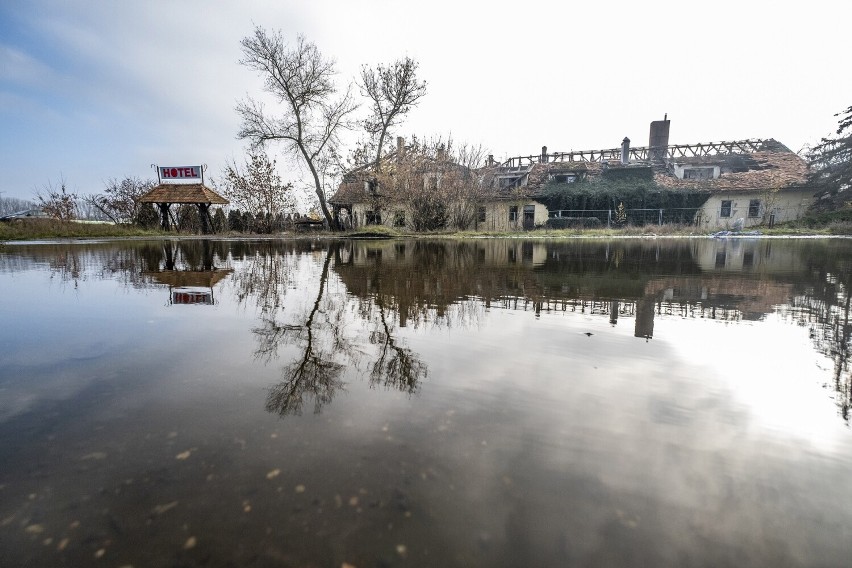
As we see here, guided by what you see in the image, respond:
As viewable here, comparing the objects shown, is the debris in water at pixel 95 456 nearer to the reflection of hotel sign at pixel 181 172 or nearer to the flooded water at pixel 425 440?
the flooded water at pixel 425 440

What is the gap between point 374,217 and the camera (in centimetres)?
3594

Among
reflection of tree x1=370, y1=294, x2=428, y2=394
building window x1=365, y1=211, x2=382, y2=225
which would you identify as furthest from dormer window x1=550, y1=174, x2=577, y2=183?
reflection of tree x1=370, y1=294, x2=428, y2=394

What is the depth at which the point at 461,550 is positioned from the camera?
1.51 m

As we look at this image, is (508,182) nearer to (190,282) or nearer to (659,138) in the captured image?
(659,138)

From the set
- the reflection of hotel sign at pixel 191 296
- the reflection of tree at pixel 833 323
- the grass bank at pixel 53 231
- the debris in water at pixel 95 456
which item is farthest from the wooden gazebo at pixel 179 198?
the reflection of tree at pixel 833 323

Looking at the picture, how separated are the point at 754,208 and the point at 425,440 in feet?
137

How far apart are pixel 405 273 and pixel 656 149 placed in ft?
130

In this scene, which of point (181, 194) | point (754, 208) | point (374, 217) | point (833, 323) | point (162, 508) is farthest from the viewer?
point (374, 217)

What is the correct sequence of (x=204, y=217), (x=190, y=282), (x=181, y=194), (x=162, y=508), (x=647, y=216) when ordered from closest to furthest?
(x=162, y=508) < (x=190, y=282) < (x=181, y=194) < (x=204, y=217) < (x=647, y=216)

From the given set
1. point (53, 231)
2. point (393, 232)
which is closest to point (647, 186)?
point (393, 232)

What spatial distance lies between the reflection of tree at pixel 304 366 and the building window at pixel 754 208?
132 ft

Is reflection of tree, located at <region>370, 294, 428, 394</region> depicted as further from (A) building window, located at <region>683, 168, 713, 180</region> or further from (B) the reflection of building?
(A) building window, located at <region>683, 168, 713, 180</region>

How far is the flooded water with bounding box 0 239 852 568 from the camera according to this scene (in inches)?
61.2

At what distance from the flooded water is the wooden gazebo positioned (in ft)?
87.1
